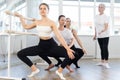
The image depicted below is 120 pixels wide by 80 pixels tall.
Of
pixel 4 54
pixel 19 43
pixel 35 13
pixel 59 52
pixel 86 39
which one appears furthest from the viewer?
pixel 86 39

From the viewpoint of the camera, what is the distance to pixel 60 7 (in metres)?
6.80

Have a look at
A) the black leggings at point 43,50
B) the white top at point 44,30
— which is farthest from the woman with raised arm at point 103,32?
the white top at point 44,30

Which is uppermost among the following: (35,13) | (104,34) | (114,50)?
(35,13)

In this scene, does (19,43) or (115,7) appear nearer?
(19,43)

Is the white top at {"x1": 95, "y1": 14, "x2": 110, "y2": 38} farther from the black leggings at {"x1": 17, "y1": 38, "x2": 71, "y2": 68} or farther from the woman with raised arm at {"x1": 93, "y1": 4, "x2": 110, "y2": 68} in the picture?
the black leggings at {"x1": 17, "y1": 38, "x2": 71, "y2": 68}

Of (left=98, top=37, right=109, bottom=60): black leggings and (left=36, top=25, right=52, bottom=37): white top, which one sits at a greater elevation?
(left=36, top=25, right=52, bottom=37): white top

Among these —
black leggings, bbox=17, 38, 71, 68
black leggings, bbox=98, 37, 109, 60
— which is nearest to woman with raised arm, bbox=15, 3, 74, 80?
black leggings, bbox=17, 38, 71, 68

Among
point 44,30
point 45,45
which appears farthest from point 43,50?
point 44,30

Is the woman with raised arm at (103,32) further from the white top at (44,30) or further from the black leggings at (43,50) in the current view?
the white top at (44,30)

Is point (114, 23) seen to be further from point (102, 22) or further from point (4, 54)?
point (4, 54)

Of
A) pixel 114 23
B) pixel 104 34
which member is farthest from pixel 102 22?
pixel 114 23

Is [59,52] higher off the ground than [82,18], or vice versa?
[82,18]

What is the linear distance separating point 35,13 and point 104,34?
175cm

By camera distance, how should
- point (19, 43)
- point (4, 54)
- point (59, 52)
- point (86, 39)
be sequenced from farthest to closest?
point (86, 39) → point (19, 43) → point (4, 54) → point (59, 52)
